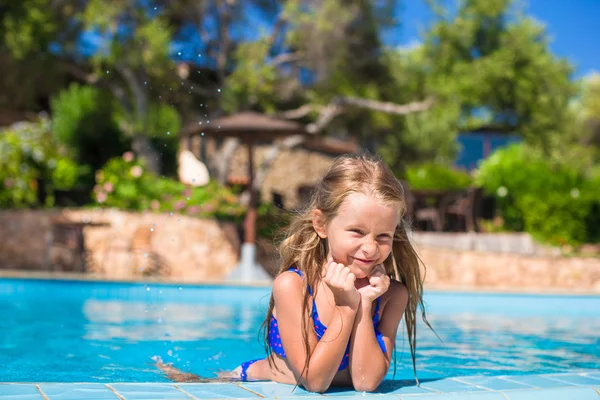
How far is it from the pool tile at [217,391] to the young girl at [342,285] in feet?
0.78

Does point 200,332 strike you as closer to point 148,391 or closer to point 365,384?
point 365,384

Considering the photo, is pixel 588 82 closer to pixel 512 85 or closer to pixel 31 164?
pixel 512 85

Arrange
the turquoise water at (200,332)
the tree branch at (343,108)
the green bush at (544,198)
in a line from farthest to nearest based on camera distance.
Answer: the tree branch at (343,108) → the green bush at (544,198) → the turquoise water at (200,332)

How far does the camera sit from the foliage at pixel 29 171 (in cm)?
1255

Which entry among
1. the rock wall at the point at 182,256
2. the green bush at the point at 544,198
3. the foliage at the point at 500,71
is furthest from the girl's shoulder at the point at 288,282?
the foliage at the point at 500,71

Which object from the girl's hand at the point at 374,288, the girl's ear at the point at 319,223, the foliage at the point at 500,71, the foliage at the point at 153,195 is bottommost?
the girl's hand at the point at 374,288

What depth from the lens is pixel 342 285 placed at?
2.31 meters

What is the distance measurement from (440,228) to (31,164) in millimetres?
8028

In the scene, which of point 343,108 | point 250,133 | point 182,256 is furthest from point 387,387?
point 343,108

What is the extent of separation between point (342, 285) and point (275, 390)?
0.42m

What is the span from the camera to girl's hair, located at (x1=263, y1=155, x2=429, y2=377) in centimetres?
245

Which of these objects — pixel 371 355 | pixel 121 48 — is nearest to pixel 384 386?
pixel 371 355

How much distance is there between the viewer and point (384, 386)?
2.59m

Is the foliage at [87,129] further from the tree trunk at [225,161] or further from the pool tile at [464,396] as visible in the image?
the pool tile at [464,396]
